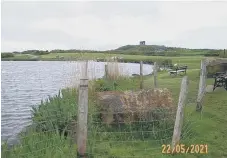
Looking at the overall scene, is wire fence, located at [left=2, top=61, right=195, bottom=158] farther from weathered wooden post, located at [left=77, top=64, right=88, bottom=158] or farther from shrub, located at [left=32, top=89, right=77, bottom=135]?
weathered wooden post, located at [left=77, top=64, right=88, bottom=158]

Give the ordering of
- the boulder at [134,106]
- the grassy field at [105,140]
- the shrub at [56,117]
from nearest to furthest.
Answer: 1. the grassy field at [105,140]
2. the shrub at [56,117]
3. the boulder at [134,106]

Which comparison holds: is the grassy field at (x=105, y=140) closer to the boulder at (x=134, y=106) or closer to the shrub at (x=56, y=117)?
the shrub at (x=56, y=117)

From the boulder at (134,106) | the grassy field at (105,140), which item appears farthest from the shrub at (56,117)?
the boulder at (134,106)

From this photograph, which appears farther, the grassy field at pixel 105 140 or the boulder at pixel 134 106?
the boulder at pixel 134 106

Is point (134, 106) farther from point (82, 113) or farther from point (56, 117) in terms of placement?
point (82, 113)

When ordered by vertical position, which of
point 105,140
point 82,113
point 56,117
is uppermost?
point 82,113

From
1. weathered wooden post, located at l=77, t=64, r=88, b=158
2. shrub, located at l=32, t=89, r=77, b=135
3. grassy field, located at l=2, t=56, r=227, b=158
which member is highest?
weathered wooden post, located at l=77, t=64, r=88, b=158

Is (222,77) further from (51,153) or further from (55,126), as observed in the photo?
(51,153)

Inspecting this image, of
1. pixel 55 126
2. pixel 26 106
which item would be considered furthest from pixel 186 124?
pixel 26 106

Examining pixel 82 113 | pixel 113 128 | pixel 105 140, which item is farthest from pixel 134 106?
pixel 82 113

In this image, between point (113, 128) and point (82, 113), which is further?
point (113, 128)

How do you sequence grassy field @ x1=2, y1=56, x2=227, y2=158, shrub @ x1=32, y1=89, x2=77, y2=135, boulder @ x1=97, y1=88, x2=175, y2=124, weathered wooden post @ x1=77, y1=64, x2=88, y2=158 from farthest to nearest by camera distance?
boulder @ x1=97, y1=88, x2=175, y2=124
shrub @ x1=32, y1=89, x2=77, y2=135
grassy field @ x1=2, y1=56, x2=227, y2=158
weathered wooden post @ x1=77, y1=64, x2=88, y2=158

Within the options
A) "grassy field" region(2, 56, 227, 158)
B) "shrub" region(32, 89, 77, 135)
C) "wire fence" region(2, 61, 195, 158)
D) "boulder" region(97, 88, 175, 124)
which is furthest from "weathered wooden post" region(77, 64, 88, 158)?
"boulder" region(97, 88, 175, 124)

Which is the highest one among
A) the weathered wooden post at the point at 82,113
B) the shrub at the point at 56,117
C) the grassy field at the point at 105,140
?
the weathered wooden post at the point at 82,113
